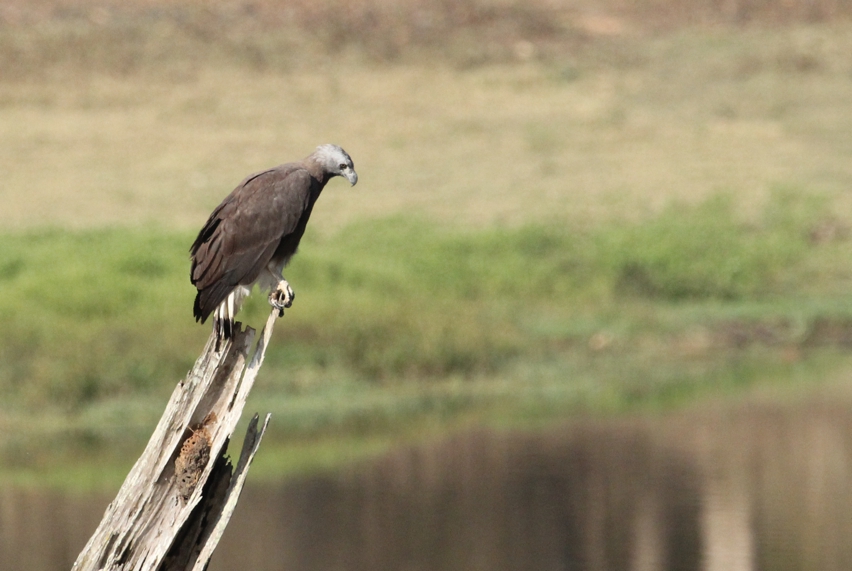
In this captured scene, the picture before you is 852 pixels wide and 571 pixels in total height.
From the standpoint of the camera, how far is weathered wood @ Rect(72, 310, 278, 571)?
21.1ft

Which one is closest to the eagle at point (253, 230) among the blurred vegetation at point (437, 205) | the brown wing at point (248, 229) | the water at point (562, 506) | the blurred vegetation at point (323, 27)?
the brown wing at point (248, 229)

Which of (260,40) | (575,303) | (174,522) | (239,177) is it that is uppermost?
(260,40)

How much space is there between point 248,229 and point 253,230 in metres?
0.02

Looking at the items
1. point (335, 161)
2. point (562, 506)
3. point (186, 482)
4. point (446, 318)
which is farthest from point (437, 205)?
point (186, 482)

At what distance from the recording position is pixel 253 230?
722 cm

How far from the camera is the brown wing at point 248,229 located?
7.16m

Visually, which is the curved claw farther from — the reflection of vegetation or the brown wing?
the reflection of vegetation

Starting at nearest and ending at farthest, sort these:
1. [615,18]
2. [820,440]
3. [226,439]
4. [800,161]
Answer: [226,439], [820,440], [800,161], [615,18]

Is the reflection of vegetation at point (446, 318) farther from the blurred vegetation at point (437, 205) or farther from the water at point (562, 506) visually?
the water at point (562, 506)

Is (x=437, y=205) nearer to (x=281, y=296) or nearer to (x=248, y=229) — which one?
(x=281, y=296)

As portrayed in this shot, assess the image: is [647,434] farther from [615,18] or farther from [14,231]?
[615,18]

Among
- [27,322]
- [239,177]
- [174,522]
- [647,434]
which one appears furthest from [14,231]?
[174,522]

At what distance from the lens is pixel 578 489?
13086 mm

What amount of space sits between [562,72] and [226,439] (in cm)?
2693
